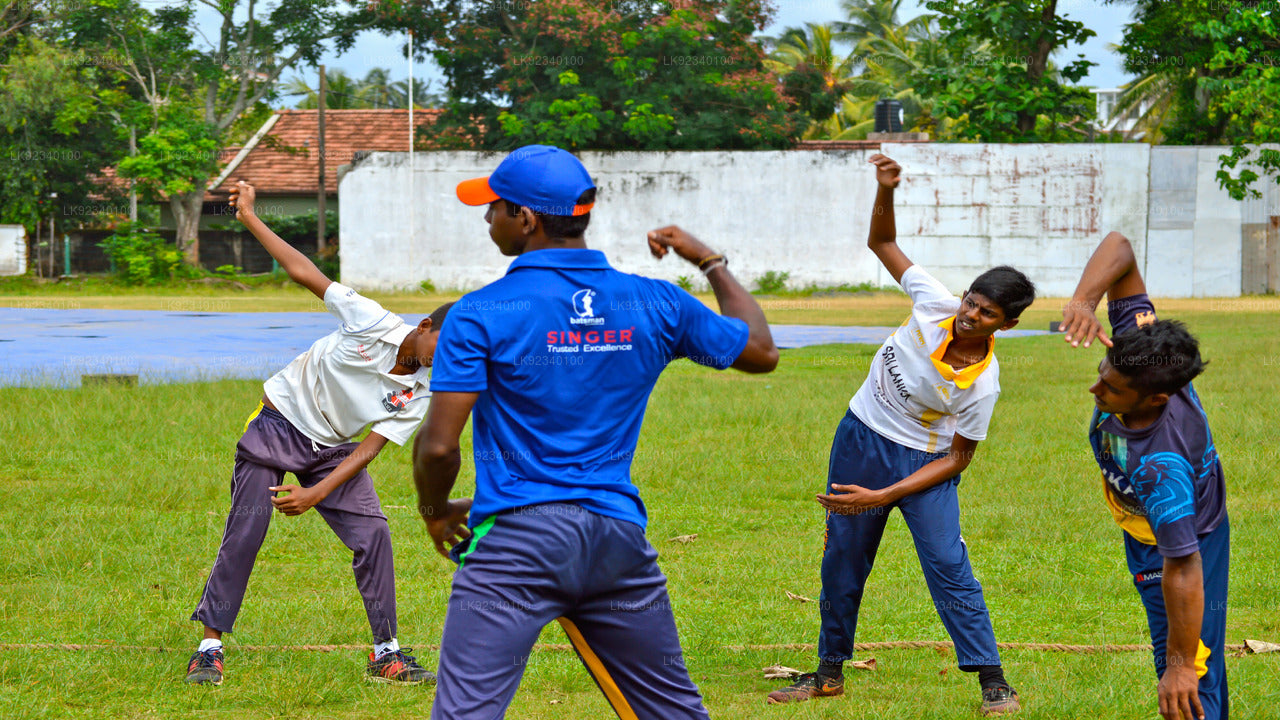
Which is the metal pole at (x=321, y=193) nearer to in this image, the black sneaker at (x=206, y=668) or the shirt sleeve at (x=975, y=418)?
the black sneaker at (x=206, y=668)

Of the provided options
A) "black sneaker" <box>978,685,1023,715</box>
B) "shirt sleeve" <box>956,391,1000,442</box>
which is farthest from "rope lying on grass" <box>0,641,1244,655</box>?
"shirt sleeve" <box>956,391,1000,442</box>

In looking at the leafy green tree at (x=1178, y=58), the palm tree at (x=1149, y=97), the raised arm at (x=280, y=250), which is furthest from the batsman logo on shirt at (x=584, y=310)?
the palm tree at (x=1149, y=97)

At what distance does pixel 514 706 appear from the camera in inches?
193

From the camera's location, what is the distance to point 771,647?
5.64m

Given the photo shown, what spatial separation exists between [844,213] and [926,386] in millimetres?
29817

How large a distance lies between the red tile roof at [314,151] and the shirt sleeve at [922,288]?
38.6 metres

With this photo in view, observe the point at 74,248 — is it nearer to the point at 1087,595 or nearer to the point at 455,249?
the point at 455,249

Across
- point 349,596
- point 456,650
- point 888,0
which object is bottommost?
point 349,596

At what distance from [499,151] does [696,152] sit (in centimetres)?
568

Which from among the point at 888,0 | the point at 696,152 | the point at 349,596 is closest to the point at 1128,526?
the point at 349,596

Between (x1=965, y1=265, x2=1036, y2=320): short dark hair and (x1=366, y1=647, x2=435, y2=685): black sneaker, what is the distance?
2784 millimetres

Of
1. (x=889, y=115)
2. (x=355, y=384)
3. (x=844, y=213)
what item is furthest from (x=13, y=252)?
(x=355, y=384)

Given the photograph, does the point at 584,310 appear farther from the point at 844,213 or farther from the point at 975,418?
the point at 844,213

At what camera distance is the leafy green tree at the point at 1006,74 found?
1272 inches
